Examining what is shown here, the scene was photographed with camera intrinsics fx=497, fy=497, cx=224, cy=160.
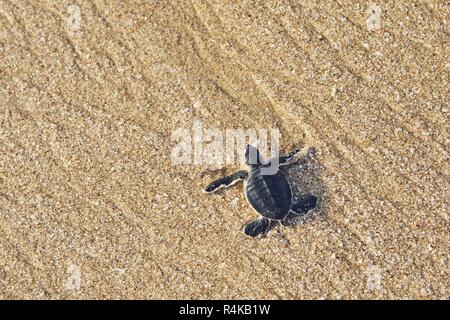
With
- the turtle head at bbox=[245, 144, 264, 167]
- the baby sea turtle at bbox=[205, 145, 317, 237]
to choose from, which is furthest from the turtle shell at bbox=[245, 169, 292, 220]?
the turtle head at bbox=[245, 144, 264, 167]

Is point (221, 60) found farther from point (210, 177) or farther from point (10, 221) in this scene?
point (10, 221)

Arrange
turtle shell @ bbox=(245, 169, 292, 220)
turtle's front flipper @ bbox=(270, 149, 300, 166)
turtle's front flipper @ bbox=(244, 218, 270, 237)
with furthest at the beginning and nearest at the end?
turtle's front flipper @ bbox=(270, 149, 300, 166) → turtle's front flipper @ bbox=(244, 218, 270, 237) → turtle shell @ bbox=(245, 169, 292, 220)

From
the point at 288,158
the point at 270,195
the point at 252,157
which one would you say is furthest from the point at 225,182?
the point at 288,158

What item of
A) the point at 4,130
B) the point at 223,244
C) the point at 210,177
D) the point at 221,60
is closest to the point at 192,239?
the point at 223,244

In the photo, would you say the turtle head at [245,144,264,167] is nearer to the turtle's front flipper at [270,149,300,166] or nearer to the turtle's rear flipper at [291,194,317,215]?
the turtle's front flipper at [270,149,300,166]

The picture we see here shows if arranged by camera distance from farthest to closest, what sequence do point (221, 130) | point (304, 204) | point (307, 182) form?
point (221, 130)
point (307, 182)
point (304, 204)

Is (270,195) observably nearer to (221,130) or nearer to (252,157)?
(252,157)
